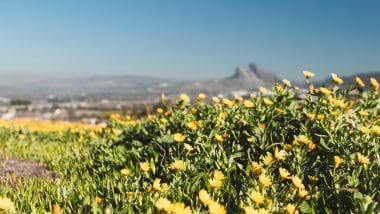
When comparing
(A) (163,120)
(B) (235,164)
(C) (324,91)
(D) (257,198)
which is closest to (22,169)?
(A) (163,120)

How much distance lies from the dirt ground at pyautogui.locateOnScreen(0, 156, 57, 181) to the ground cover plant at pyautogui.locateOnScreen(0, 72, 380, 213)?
0.14m

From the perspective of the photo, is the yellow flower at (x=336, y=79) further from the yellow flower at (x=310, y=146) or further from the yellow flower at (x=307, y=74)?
the yellow flower at (x=310, y=146)

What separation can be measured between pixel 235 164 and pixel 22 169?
11.1 ft

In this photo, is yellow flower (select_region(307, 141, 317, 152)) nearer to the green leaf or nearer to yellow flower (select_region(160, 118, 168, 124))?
the green leaf

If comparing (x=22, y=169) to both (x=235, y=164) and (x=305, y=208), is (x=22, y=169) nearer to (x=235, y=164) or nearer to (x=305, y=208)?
(x=235, y=164)

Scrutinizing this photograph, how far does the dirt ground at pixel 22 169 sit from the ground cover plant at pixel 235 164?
14 cm

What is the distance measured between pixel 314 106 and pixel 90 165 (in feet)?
8.97

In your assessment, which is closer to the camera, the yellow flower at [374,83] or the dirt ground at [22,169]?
the yellow flower at [374,83]

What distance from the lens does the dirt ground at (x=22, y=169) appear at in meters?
6.25

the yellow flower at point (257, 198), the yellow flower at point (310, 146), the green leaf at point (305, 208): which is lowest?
the green leaf at point (305, 208)

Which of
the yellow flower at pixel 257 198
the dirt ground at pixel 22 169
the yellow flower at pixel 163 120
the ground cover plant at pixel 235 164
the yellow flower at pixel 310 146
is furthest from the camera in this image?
the yellow flower at pixel 163 120

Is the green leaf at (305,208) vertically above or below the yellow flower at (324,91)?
below

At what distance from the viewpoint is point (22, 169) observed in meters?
6.76

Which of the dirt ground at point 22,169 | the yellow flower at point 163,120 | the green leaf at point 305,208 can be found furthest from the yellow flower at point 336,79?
the dirt ground at point 22,169
